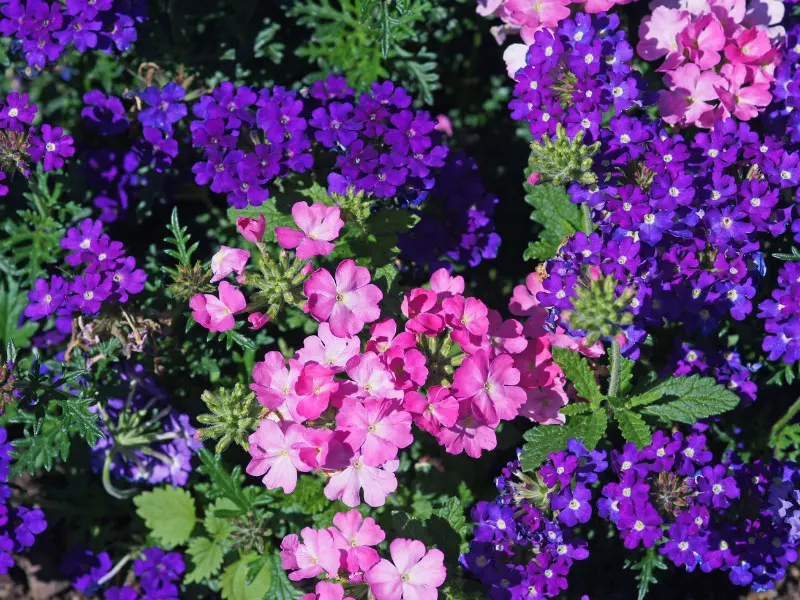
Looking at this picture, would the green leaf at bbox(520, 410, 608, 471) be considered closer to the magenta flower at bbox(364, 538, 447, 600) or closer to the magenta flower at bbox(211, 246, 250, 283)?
the magenta flower at bbox(364, 538, 447, 600)

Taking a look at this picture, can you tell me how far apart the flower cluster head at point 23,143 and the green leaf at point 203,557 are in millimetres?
1718

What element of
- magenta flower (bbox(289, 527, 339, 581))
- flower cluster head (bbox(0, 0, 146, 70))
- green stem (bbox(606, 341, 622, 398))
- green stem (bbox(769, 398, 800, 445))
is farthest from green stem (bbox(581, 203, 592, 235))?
flower cluster head (bbox(0, 0, 146, 70))

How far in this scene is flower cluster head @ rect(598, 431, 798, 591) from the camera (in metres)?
3.23

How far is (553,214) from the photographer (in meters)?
3.74

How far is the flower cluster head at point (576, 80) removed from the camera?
3318mm

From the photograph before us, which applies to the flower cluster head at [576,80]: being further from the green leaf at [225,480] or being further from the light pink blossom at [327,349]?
the green leaf at [225,480]

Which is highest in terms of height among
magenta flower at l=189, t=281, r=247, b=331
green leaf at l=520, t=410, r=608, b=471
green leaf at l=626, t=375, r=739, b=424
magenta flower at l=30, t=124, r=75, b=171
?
magenta flower at l=30, t=124, r=75, b=171

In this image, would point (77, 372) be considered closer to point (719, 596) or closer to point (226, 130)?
point (226, 130)

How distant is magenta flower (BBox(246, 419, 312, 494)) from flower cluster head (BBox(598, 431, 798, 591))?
1.15 m

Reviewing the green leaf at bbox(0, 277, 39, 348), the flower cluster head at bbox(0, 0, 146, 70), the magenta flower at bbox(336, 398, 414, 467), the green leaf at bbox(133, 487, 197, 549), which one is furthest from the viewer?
the green leaf at bbox(0, 277, 39, 348)

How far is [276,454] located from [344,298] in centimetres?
59

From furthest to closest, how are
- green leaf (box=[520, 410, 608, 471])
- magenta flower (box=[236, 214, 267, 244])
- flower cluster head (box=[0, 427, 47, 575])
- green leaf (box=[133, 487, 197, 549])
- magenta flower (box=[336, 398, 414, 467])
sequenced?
green leaf (box=[133, 487, 197, 549])
flower cluster head (box=[0, 427, 47, 575])
green leaf (box=[520, 410, 608, 471])
magenta flower (box=[236, 214, 267, 244])
magenta flower (box=[336, 398, 414, 467])

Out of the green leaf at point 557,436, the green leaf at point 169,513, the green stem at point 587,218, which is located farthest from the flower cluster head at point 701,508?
the green leaf at point 169,513

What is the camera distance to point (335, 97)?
380cm
